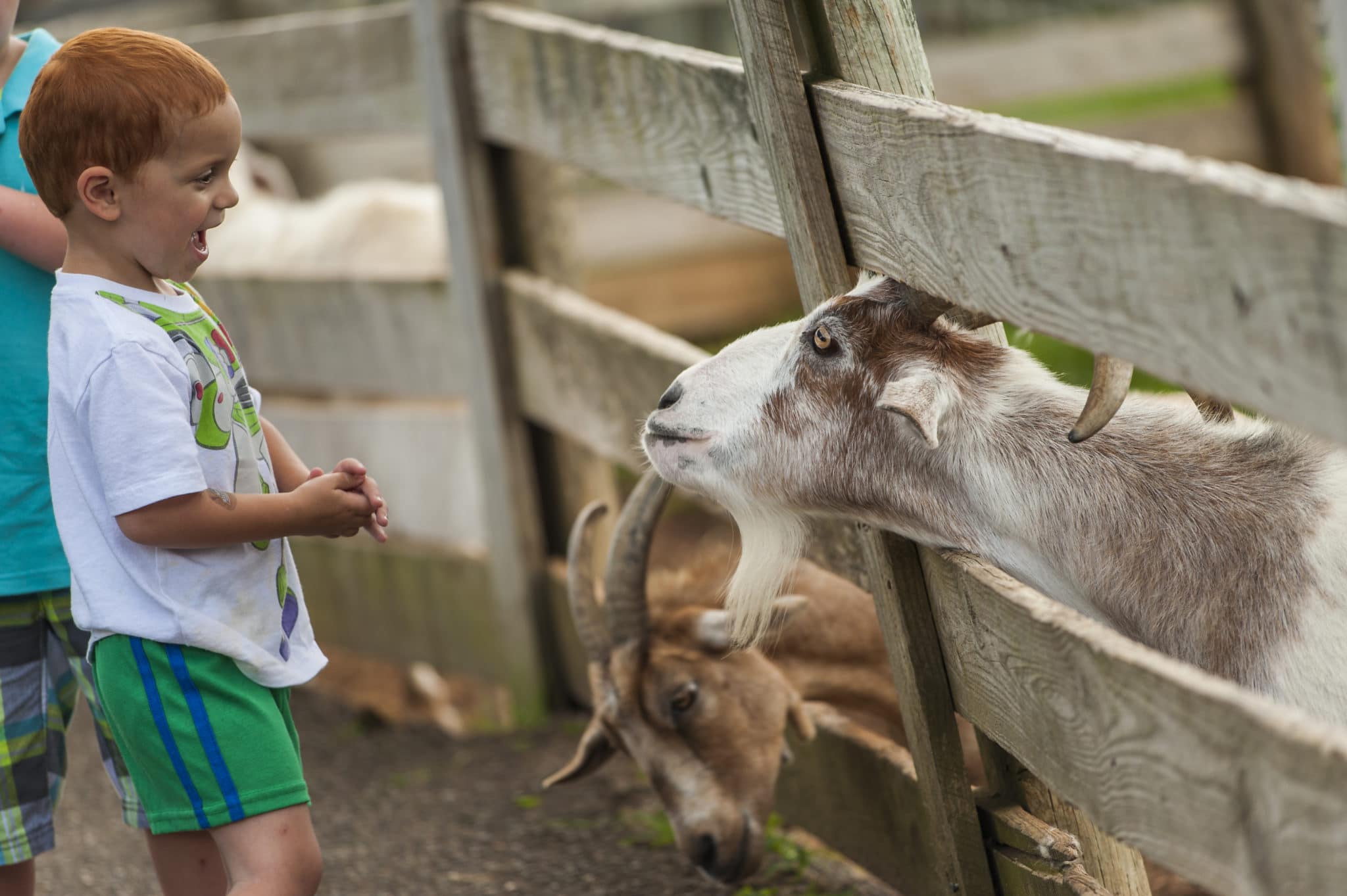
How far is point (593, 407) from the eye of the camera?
12.2 ft

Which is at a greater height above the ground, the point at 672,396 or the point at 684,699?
the point at 672,396

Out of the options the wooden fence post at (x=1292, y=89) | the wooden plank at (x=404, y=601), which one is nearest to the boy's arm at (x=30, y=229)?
the wooden plank at (x=404, y=601)

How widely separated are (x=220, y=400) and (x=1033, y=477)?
3.95 ft

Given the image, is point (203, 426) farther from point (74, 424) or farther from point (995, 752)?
point (995, 752)

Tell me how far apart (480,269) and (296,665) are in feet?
7.13

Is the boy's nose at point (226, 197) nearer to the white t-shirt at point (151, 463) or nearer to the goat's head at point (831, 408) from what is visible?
the white t-shirt at point (151, 463)

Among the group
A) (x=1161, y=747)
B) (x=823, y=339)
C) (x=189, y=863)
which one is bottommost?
(x=189, y=863)

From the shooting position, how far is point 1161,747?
166cm

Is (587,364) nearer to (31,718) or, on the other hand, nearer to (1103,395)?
(31,718)

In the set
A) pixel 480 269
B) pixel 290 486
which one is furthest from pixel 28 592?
pixel 480 269

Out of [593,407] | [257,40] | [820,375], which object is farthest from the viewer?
[257,40]

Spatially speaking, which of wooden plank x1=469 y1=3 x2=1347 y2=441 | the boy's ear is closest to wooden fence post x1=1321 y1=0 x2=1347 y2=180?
wooden plank x1=469 y1=3 x2=1347 y2=441

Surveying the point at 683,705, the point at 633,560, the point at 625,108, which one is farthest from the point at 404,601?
the point at 625,108

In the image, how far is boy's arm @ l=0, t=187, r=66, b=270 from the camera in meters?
2.41
